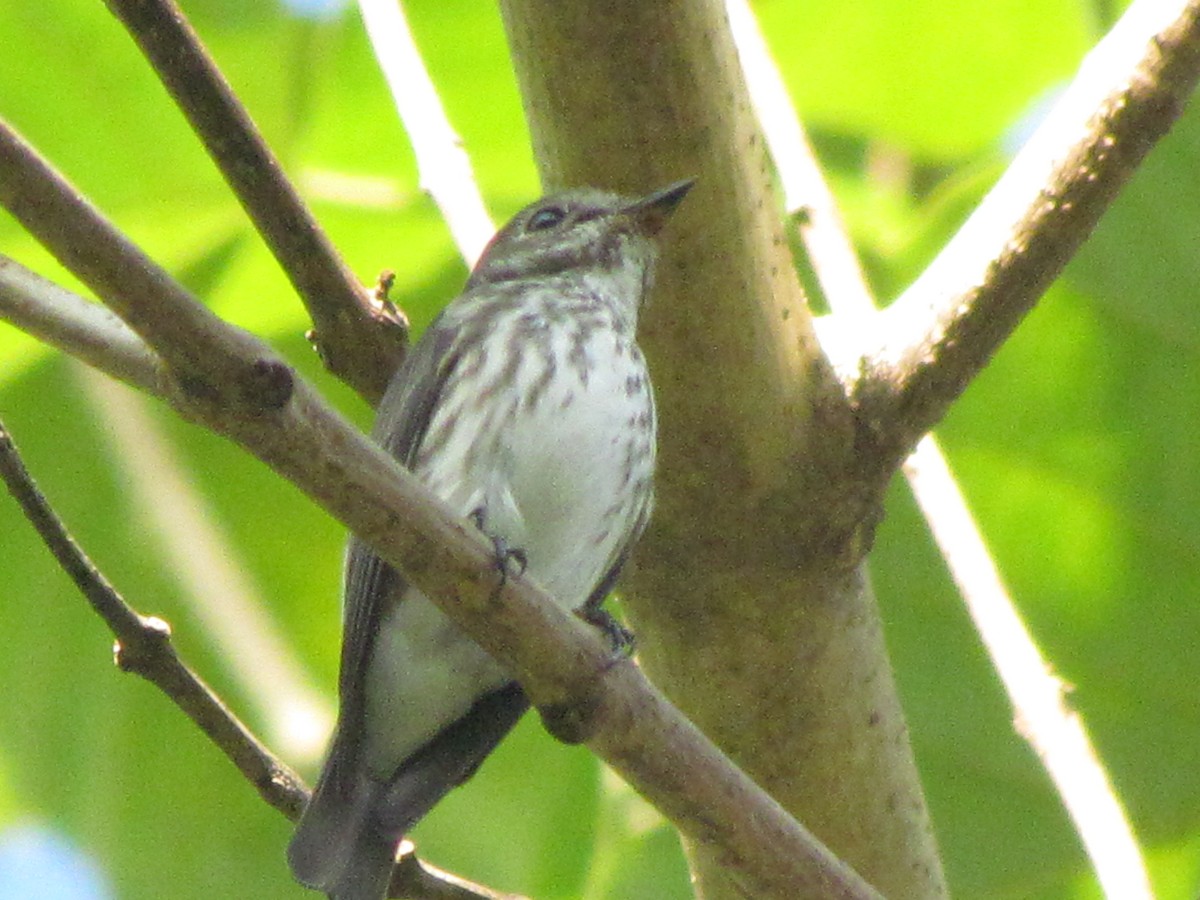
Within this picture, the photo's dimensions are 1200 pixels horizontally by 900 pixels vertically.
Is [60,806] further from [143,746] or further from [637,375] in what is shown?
[637,375]

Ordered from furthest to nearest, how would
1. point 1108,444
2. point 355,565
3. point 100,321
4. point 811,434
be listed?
point 1108,444 < point 355,565 < point 811,434 < point 100,321

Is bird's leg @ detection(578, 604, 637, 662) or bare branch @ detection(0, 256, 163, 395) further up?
bare branch @ detection(0, 256, 163, 395)

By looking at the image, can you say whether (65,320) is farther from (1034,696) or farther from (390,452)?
(1034,696)

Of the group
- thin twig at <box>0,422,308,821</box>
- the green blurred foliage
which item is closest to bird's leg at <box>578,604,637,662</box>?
the green blurred foliage

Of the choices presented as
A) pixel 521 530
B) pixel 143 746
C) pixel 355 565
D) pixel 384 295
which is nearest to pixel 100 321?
pixel 384 295

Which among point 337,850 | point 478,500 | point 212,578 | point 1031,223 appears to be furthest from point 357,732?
point 1031,223

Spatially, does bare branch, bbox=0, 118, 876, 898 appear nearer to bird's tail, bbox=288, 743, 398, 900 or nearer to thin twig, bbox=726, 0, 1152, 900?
thin twig, bbox=726, 0, 1152, 900
